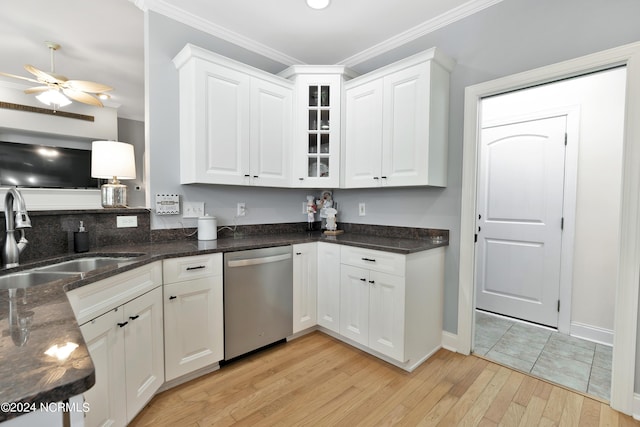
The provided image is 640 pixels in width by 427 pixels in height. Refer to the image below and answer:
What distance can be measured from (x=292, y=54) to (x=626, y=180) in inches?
108

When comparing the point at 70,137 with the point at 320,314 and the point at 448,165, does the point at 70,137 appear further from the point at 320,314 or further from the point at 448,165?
the point at 448,165

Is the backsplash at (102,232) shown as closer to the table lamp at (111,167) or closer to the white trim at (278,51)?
the table lamp at (111,167)

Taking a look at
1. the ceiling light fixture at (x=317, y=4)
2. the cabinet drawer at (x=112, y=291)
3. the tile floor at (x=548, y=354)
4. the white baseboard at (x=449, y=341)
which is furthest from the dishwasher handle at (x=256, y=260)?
the ceiling light fixture at (x=317, y=4)

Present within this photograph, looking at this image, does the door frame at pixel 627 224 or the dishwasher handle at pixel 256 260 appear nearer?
the door frame at pixel 627 224

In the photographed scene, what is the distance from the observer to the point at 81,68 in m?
3.57

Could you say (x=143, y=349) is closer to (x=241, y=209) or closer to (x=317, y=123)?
(x=241, y=209)

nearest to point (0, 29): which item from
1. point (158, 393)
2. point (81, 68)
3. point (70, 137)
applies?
point (81, 68)

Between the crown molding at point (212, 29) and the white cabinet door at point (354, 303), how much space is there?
2146mm

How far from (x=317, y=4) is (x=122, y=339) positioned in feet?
8.06

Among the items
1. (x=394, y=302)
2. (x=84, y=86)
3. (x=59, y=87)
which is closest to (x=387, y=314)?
(x=394, y=302)

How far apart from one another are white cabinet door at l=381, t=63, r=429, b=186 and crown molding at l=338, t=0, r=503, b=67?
53 centimetres

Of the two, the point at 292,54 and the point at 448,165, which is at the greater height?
the point at 292,54

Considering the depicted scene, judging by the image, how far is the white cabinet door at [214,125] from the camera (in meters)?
2.12

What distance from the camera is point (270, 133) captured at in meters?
2.52
